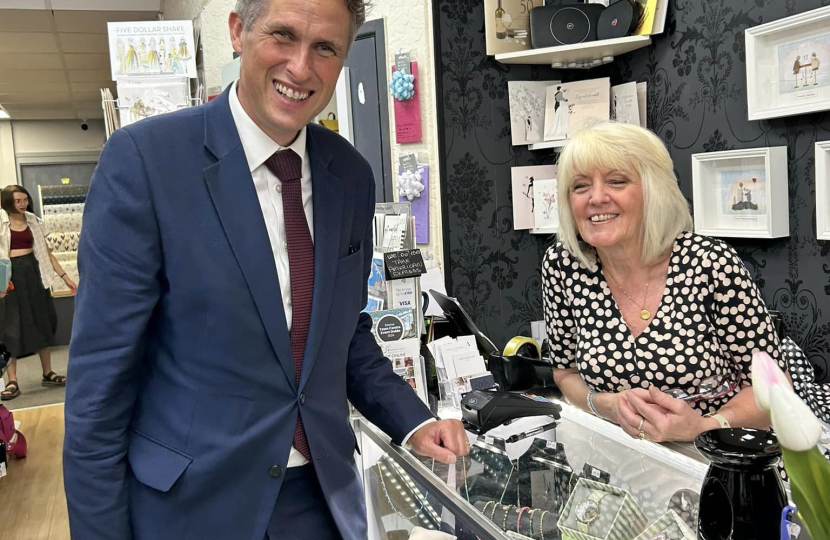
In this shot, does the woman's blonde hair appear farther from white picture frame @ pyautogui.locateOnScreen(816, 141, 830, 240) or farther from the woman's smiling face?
white picture frame @ pyautogui.locateOnScreen(816, 141, 830, 240)

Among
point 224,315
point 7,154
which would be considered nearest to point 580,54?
point 224,315

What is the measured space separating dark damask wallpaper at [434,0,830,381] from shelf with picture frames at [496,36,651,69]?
108 mm

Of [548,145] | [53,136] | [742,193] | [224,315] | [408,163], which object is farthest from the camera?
[53,136]

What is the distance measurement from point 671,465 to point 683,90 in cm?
244

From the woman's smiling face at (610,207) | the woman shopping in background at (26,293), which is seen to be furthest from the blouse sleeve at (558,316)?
the woman shopping in background at (26,293)

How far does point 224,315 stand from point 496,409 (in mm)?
777

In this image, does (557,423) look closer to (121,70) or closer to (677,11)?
(677,11)

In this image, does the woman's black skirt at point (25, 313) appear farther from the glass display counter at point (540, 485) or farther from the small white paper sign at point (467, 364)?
the glass display counter at point (540, 485)

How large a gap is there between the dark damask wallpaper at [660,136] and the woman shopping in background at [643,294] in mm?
1127

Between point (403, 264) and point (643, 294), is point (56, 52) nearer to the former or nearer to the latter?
point (403, 264)

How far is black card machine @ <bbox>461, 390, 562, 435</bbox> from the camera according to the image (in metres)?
1.70

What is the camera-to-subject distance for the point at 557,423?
170 centimetres

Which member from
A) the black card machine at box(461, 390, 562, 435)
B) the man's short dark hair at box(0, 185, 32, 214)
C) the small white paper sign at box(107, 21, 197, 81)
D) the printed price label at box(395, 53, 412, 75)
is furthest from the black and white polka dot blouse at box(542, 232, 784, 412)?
the man's short dark hair at box(0, 185, 32, 214)

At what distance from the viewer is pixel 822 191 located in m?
2.79
